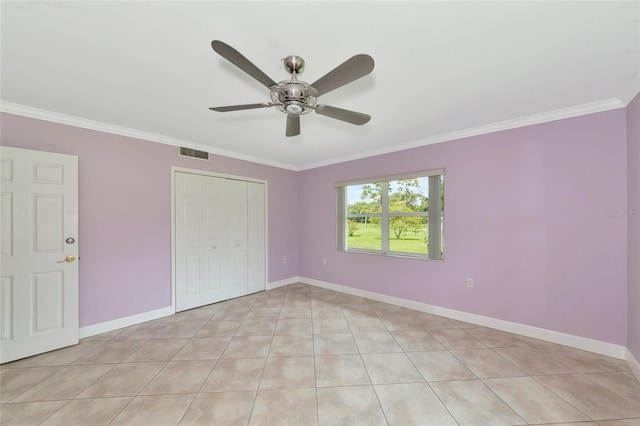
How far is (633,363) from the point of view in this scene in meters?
1.99

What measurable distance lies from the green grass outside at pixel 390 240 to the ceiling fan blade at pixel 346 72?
8.69ft

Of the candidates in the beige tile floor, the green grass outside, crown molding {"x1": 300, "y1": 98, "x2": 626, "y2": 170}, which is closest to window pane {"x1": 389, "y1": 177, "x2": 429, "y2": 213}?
the green grass outside

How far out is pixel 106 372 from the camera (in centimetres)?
203

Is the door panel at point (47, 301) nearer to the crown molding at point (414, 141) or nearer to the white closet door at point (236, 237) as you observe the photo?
the crown molding at point (414, 141)

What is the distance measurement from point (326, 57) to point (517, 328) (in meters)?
3.34

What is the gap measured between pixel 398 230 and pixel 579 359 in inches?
86.5

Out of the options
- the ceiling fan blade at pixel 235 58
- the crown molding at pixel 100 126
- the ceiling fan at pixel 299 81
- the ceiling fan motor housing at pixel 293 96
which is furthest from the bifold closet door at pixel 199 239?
the ceiling fan blade at pixel 235 58

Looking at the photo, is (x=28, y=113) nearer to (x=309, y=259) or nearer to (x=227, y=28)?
(x=227, y=28)

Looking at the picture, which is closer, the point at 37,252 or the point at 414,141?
the point at 37,252

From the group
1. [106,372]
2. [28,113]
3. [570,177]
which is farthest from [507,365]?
[28,113]

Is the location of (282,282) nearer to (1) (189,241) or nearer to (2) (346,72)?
(1) (189,241)

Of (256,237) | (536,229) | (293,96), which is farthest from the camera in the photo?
(256,237)

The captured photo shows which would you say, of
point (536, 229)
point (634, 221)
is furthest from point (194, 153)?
point (634, 221)

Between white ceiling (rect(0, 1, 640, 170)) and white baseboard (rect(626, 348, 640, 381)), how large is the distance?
2219 millimetres
